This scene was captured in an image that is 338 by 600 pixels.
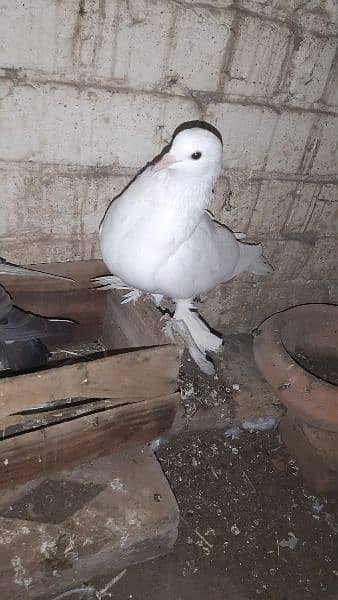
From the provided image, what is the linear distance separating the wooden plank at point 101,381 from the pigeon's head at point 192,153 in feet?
2.08

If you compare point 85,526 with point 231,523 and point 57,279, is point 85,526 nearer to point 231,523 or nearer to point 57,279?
point 231,523

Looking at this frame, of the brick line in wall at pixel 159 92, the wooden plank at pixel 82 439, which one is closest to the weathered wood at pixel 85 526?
the wooden plank at pixel 82 439

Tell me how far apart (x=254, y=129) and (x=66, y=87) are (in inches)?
34.6

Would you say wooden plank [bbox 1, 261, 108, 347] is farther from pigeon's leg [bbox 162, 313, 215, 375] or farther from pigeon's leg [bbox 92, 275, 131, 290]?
pigeon's leg [bbox 162, 313, 215, 375]

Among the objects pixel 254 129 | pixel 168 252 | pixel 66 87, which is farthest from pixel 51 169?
pixel 254 129

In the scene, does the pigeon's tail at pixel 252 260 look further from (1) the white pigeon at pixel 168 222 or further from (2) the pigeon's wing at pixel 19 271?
(2) the pigeon's wing at pixel 19 271

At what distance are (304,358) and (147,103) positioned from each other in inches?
57.7

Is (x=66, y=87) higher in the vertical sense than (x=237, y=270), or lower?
higher

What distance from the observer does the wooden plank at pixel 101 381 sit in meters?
1.24

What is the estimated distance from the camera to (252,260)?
91.1 inches

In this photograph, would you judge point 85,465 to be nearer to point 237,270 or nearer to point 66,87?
point 237,270

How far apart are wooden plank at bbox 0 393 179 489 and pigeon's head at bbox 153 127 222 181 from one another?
0.79 m

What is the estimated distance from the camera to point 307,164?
2346mm

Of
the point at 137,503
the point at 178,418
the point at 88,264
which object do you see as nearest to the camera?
the point at 137,503
